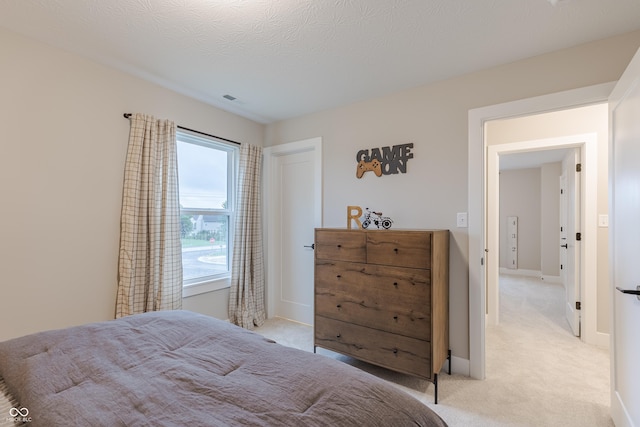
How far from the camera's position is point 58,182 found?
2041 millimetres

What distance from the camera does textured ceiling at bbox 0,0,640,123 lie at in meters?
1.65

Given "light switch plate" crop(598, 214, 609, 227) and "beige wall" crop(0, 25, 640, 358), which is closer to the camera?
"beige wall" crop(0, 25, 640, 358)

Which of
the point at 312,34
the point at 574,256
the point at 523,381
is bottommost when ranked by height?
the point at 523,381

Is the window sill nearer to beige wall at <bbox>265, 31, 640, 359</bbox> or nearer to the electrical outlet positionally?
beige wall at <bbox>265, 31, 640, 359</bbox>

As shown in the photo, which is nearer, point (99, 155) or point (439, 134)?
point (99, 155)

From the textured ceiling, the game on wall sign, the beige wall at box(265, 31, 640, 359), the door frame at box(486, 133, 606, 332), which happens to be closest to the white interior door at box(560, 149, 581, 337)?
the door frame at box(486, 133, 606, 332)

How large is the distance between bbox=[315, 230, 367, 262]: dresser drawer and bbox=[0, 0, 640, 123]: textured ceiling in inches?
52.3

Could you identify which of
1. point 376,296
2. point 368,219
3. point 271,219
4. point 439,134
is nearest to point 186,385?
point 376,296

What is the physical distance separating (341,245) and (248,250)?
4.49ft

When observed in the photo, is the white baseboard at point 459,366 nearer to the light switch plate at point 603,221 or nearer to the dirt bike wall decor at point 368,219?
the dirt bike wall decor at point 368,219

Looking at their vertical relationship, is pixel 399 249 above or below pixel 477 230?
below

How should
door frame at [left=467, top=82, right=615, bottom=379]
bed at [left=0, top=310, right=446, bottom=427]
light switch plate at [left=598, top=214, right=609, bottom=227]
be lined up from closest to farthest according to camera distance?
bed at [left=0, top=310, right=446, bottom=427] → door frame at [left=467, top=82, right=615, bottom=379] → light switch plate at [left=598, top=214, right=609, bottom=227]

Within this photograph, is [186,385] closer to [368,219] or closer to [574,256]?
[368,219]

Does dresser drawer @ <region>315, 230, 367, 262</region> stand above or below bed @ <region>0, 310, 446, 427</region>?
above
